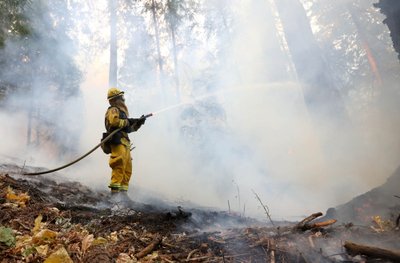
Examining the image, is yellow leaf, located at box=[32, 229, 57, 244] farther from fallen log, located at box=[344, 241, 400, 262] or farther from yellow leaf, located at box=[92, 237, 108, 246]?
fallen log, located at box=[344, 241, 400, 262]

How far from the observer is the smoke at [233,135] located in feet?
26.2

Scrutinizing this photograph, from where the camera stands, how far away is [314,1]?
74.0ft

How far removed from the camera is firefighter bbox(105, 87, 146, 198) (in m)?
5.23

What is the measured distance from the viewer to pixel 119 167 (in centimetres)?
533

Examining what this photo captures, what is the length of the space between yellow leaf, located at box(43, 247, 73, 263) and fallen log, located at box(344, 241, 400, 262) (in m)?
2.20

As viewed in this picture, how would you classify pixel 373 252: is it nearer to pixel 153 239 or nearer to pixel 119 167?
pixel 153 239

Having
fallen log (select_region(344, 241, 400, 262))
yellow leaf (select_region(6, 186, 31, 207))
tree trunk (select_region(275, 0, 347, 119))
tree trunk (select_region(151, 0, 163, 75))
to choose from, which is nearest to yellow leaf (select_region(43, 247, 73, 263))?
yellow leaf (select_region(6, 186, 31, 207))

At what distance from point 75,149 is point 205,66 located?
31.6 ft

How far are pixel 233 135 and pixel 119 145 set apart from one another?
9718mm

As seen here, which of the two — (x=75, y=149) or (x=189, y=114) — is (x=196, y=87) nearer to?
(x=189, y=114)

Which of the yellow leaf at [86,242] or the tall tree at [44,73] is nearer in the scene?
the yellow leaf at [86,242]

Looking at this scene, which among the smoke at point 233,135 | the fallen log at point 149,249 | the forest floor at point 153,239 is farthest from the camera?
the smoke at point 233,135

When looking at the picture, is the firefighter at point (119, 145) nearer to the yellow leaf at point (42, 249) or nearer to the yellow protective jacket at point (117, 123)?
the yellow protective jacket at point (117, 123)

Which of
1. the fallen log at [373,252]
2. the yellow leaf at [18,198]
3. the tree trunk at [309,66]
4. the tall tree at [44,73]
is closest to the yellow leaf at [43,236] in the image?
the yellow leaf at [18,198]
